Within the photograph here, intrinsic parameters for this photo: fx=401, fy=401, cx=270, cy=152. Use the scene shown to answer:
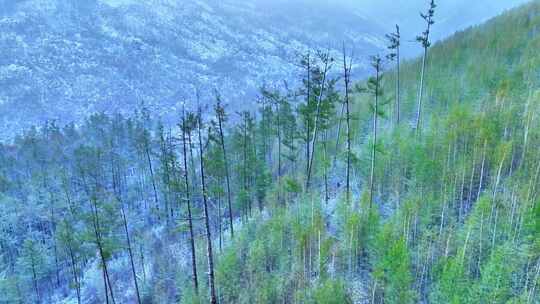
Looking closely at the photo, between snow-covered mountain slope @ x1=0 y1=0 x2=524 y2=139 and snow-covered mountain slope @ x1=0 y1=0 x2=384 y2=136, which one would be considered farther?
snow-covered mountain slope @ x1=0 y1=0 x2=384 y2=136

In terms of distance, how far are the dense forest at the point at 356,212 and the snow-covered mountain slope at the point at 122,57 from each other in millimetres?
54423

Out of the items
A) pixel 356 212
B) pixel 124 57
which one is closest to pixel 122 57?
pixel 124 57

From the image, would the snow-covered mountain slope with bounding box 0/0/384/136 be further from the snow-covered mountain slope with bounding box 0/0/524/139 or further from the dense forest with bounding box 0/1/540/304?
the dense forest with bounding box 0/1/540/304

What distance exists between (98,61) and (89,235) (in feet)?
381

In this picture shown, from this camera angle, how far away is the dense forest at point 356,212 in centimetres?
1644

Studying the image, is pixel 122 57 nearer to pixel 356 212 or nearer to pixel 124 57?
pixel 124 57

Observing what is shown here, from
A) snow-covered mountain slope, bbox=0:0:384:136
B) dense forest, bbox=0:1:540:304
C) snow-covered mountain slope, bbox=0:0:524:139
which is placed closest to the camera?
dense forest, bbox=0:1:540:304

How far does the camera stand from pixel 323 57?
25281 millimetres

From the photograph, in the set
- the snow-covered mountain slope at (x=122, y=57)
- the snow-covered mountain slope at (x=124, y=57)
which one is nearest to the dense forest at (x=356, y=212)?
the snow-covered mountain slope at (x=122, y=57)

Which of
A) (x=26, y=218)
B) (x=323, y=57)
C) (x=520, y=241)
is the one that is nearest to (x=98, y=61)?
(x=26, y=218)

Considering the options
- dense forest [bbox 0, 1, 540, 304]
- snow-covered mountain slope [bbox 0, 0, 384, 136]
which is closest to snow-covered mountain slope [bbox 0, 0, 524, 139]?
snow-covered mountain slope [bbox 0, 0, 384, 136]

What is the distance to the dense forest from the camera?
1644 centimetres

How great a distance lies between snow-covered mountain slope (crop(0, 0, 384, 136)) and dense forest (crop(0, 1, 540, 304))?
179 ft

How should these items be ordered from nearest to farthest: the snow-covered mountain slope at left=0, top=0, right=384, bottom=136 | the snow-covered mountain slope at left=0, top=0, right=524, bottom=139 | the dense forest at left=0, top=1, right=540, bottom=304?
the dense forest at left=0, top=1, right=540, bottom=304 → the snow-covered mountain slope at left=0, top=0, right=524, bottom=139 → the snow-covered mountain slope at left=0, top=0, right=384, bottom=136
